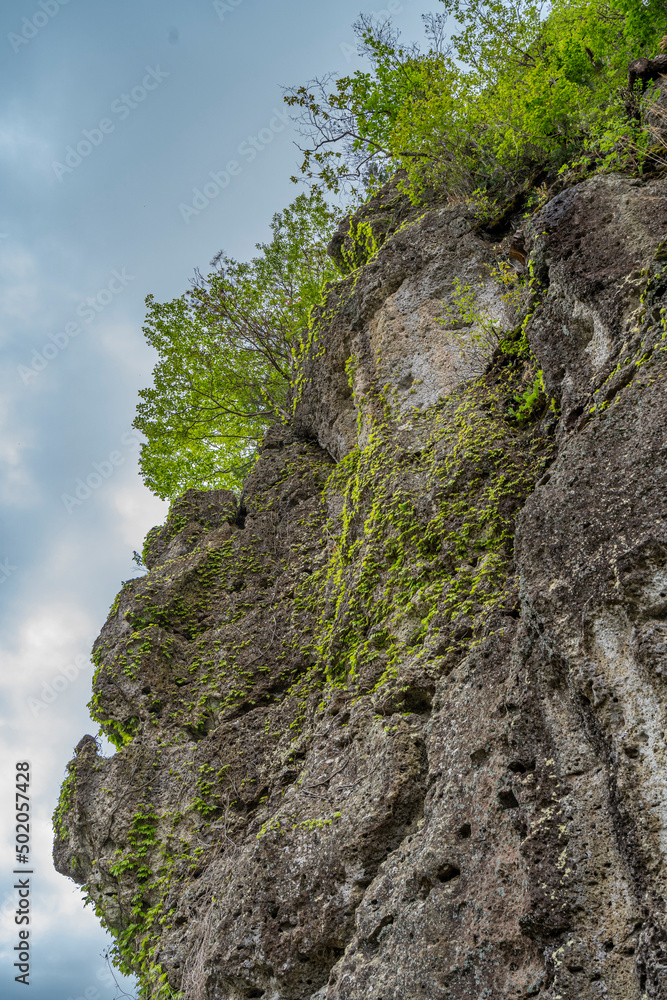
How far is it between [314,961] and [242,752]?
2948 mm

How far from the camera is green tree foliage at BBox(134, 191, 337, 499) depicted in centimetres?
1559

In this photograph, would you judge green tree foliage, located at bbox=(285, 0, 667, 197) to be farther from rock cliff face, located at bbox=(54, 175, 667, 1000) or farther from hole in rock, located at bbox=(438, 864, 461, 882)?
hole in rock, located at bbox=(438, 864, 461, 882)

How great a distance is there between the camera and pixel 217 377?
15555 mm

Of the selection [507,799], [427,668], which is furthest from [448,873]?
[427,668]

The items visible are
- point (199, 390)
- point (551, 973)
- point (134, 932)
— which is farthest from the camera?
point (199, 390)

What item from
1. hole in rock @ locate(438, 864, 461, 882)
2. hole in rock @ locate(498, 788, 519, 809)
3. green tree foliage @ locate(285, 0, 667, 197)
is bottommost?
hole in rock @ locate(438, 864, 461, 882)

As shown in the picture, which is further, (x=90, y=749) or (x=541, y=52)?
(x=541, y=52)

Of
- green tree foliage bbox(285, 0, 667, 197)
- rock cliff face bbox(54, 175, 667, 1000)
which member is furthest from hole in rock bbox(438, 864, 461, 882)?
green tree foliage bbox(285, 0, 667, 197)

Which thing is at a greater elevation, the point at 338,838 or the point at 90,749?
the point at 90,749

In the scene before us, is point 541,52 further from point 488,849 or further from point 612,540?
point 488,849

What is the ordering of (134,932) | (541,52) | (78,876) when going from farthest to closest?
(541,52)
(78,876)
(134,932)

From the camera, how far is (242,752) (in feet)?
27.6

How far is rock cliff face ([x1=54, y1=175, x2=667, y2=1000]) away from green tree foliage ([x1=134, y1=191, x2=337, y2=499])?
3923 millimetres

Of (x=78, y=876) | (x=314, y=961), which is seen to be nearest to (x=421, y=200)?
(x=314, y=961)
